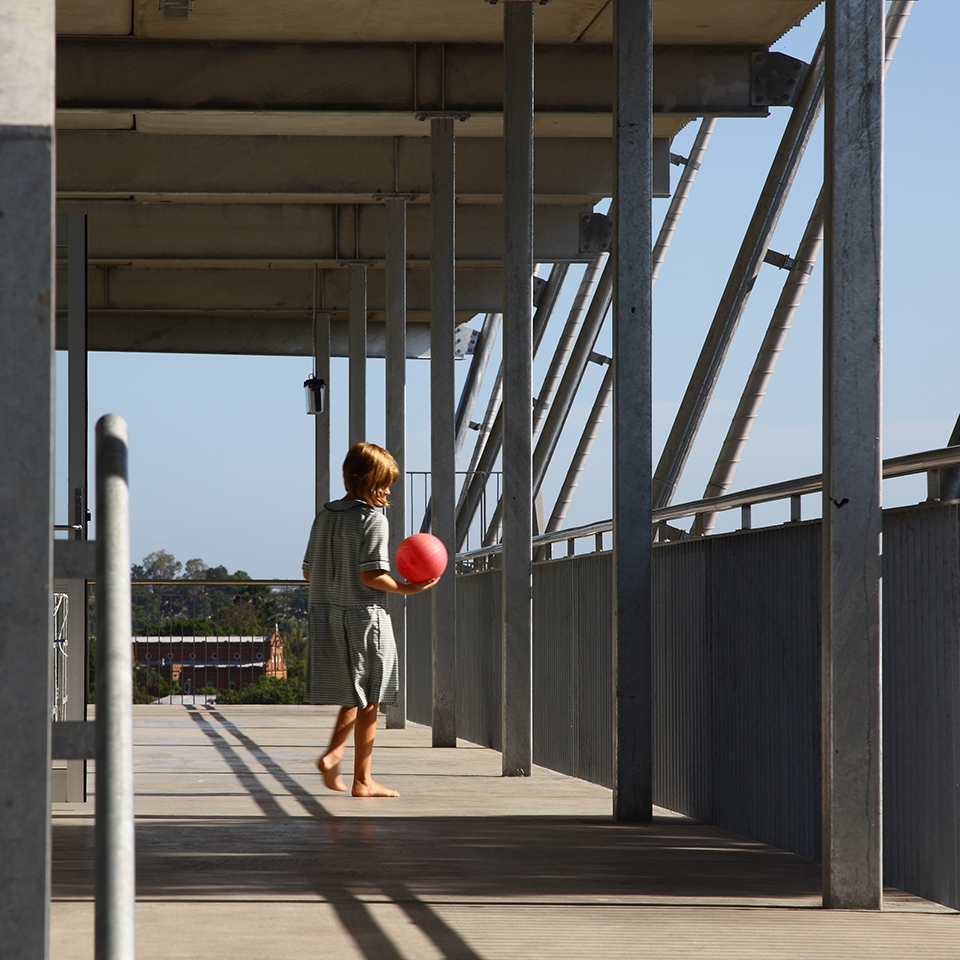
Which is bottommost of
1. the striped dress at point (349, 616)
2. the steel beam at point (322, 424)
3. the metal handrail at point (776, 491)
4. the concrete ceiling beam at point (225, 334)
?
the striped dress at point (349, 616)

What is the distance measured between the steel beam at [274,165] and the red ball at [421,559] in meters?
6.64

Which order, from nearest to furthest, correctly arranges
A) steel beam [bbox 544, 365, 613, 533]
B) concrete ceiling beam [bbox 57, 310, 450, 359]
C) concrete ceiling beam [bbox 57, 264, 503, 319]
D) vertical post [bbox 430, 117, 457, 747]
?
vertical post [bbox 430, 117, 457, 747] < steel beam [bbox 544, 365, 613, 533] < concrete ceiling beam [bbox 57, 264, 503, 319] < concrete ceiling beam [bbox 57, 310, 450, 359]

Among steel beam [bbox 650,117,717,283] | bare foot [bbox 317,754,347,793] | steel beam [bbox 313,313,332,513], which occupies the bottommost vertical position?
bare foot [bbox 317,754,347,793]

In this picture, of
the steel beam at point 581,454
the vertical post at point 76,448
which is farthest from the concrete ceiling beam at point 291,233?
the vertical post at point 76,448

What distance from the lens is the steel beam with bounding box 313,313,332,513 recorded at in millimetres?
18469

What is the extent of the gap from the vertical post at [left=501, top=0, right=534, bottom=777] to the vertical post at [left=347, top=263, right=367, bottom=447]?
7186 millimetres

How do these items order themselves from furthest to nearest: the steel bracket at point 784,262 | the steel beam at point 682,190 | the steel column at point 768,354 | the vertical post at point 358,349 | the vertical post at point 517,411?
1. the vertical post at point 358,349
2. the steel beam at point 682,190
3. the steel bracket at point 784,262
4. the steel column at point 768,354
5. the vertical post at point 517,411

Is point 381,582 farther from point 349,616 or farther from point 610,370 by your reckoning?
point 610,370

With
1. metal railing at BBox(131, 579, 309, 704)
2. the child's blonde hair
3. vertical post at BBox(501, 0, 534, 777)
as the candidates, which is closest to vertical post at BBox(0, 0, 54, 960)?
the child's blonde hair

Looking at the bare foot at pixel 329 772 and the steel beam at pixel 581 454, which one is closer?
the bare foot at pixel 329 772

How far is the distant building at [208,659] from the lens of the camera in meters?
18.8

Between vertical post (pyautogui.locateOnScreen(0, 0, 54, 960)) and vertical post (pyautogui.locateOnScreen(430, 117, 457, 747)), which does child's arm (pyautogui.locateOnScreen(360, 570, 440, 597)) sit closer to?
vertical post (pyautogui.locateOnScreen(430, 117, 457, 747))

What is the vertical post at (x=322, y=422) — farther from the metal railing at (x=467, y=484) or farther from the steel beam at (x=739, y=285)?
the steel beam at (x=739, y=285)

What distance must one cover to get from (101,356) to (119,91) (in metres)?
11.0
